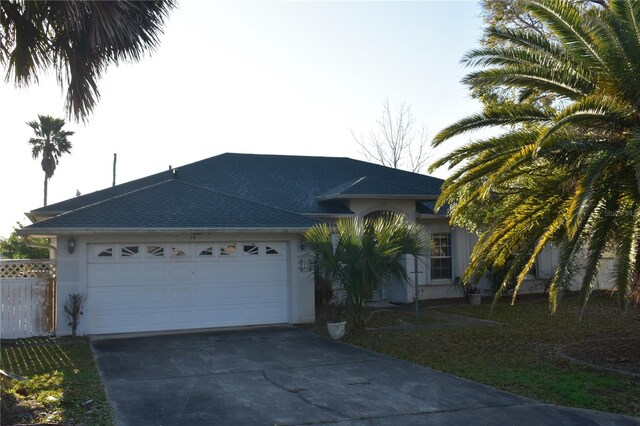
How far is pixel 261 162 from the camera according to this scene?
22.2 m

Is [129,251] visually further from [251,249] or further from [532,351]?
[532,351]

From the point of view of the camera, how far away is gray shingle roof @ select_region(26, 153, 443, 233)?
47.0ft

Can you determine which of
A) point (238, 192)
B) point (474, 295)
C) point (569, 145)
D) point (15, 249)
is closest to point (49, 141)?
point (15, 249)

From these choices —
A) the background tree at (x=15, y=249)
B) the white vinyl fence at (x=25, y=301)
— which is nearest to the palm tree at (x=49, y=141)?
the background tree at (x=15, y=249)

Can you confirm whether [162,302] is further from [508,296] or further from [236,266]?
[508,296]

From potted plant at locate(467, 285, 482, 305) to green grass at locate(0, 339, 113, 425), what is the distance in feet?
38.5

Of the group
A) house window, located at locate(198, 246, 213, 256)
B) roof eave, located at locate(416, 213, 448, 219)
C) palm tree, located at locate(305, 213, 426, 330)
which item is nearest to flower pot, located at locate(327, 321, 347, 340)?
palm tree, located at locate(305, 213, 426, 330)

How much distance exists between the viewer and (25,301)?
45.5 ft

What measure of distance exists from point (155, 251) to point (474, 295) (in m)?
10.2

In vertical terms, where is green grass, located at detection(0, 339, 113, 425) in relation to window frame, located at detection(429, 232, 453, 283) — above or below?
below

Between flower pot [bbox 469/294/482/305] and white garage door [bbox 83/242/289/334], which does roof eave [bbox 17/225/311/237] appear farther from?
flower pot [bbox 469/294/482/305]

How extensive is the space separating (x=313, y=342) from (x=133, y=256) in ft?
15.3

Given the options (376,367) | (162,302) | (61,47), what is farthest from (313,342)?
(61,47)

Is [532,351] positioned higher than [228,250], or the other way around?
[228,250]
